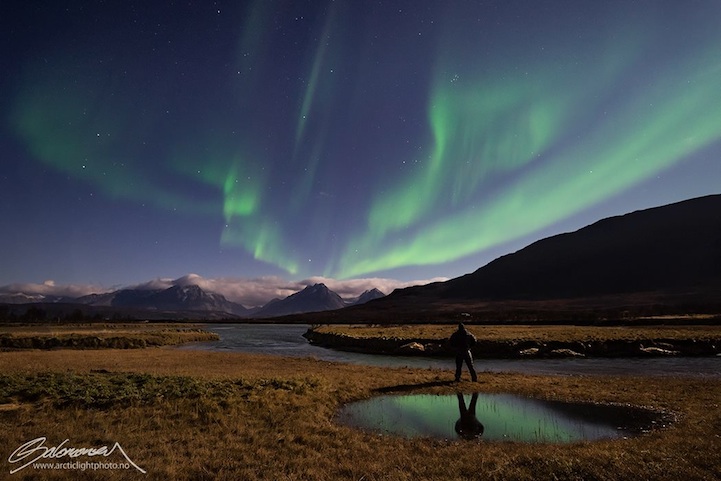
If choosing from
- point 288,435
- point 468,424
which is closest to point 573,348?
point 468,424

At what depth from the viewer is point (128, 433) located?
12812mm

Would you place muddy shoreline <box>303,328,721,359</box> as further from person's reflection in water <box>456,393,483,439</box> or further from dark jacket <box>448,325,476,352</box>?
person's reflection in water <box>456,393,483,439</box>

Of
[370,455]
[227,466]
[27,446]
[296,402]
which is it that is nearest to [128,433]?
[27,446]

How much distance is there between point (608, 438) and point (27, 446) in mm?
18210

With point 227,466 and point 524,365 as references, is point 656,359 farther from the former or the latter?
point 227,466

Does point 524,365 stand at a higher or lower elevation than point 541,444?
lower

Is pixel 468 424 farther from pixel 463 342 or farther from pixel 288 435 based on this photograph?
pixel 463 342

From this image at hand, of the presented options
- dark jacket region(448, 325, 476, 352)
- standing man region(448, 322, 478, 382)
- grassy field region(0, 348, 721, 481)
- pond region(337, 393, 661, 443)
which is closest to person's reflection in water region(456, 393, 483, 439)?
pond region(337, 393, 661, 443)

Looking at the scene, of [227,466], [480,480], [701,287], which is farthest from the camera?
[701,287]
